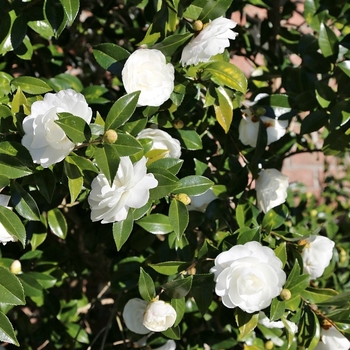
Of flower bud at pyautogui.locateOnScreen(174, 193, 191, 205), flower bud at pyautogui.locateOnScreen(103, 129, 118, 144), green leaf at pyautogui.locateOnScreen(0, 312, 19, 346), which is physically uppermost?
flower bud at pyautogui.locateOnScreen(103, 129, 118, 144)

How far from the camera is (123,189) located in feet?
2.49

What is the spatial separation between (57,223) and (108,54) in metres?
0.40

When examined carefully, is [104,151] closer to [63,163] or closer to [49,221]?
[63,163]

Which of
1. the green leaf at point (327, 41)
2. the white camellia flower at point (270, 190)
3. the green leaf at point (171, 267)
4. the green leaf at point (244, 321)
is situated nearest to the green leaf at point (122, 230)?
the green leaf at point (171, 267)

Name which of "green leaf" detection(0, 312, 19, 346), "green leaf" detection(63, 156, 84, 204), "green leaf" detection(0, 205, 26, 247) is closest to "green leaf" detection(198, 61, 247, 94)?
"green leaf" detection(63, 156, 84, 204)

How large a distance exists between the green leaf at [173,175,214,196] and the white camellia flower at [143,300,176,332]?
203mm

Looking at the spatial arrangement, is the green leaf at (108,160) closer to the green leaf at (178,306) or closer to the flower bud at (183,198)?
the flower bud at (183,198)

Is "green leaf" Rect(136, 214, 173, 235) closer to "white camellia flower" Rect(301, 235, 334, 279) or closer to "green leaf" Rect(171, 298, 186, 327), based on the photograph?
"green leaf" Rect(171, 298, 186, 327)

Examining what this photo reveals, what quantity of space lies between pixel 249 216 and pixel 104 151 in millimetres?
432

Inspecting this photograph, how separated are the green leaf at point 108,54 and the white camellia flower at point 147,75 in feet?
0.27

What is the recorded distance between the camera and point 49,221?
3.66 feet

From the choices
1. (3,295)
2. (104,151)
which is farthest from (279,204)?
(3,295)

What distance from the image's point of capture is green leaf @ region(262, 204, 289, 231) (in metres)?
1.07

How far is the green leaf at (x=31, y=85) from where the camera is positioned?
3.09 ft
